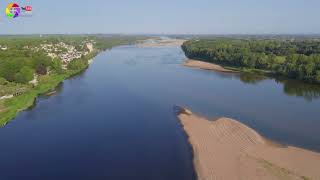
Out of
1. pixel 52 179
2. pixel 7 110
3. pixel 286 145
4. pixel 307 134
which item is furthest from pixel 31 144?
pixel 307 134

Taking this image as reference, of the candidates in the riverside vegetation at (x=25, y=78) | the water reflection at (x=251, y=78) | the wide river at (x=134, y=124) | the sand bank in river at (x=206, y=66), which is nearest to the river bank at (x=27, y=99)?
the riverside vegetation at (x=25, y=78)

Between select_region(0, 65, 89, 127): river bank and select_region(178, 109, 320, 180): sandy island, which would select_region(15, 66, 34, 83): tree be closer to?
select_region(0, 65, 89, 127): river bank

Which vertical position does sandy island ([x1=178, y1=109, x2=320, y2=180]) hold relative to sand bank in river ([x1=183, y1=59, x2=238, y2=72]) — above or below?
above

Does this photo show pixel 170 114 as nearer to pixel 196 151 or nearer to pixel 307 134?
pixel 196 151

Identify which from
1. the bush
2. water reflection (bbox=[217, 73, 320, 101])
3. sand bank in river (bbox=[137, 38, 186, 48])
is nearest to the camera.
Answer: water reflection (bbox=[217, 73, 320, 101])

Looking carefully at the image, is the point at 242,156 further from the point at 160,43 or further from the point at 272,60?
the point at 160,43

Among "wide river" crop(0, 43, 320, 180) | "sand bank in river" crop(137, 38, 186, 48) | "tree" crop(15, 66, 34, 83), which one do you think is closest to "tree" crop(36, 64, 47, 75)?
"wide river" crop(0, 43, 320, 180)

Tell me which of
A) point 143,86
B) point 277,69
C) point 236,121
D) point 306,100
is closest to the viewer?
point 236,121
